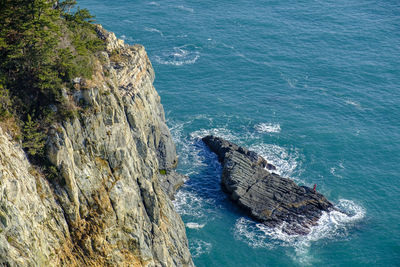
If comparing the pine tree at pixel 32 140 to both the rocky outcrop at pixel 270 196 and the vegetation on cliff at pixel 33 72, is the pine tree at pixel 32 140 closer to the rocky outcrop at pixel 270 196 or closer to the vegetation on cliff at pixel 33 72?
the vegetation on cliff at pixel 33 72

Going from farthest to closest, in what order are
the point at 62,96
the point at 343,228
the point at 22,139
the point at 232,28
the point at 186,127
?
1. the point at 232,28
2. the point at 186,127
3. the point at 343,228
4. the point at 62,96
5. the point at 22,139

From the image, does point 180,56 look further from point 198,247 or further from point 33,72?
point 33,72

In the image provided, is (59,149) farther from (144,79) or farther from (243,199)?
(243,199)

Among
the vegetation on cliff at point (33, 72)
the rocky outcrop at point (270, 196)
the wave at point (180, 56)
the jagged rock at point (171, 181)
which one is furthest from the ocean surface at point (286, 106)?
the vegetation on cliff at point (33, 72)

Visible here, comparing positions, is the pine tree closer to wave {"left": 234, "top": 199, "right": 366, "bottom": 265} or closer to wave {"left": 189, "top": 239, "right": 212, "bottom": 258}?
wave {"left": 189, "top": 239, "right": 212, "bottom": 258}

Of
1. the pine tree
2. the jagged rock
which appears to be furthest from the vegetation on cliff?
the jagged rock

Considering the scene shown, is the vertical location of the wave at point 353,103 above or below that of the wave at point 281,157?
above

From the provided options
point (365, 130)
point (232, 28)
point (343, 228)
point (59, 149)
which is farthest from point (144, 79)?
point (232, 28)
